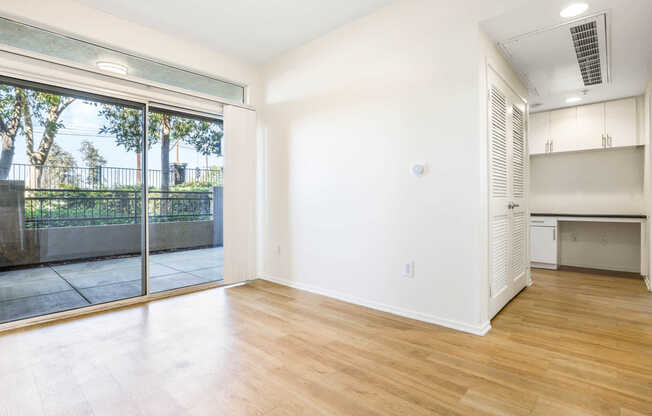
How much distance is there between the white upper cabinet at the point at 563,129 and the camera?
15.7 feet

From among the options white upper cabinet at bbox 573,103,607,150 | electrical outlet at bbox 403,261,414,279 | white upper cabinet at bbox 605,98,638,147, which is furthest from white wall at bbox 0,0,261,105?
white upper cabinet at bbox 605,98,638,147

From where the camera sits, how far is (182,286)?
371cm

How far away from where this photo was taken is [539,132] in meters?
5.05

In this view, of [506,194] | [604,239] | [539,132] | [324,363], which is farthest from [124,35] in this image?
[604,239]

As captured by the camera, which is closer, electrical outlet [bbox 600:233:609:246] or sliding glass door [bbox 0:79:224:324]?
sliding glass door [bbox 0:79:224:324]

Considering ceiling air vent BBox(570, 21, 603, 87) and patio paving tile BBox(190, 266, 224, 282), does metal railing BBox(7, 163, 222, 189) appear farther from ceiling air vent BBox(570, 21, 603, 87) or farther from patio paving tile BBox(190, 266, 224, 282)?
ceiling air vent BBox(570, 21, 603, 87)

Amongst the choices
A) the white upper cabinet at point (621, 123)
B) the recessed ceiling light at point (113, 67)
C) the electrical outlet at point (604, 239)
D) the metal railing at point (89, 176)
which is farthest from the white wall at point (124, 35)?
the electrical outlet at point (604, 239)

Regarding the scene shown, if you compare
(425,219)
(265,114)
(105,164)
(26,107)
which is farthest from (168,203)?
(425,219)

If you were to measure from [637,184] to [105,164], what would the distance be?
659 cm

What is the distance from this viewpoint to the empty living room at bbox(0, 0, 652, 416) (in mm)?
1905

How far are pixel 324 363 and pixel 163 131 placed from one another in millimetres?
2909

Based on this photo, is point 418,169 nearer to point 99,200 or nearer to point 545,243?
point 99,200

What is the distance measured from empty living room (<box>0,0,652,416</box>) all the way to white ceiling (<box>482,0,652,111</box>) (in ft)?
0.09

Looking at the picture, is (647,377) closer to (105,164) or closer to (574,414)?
(574,414)
